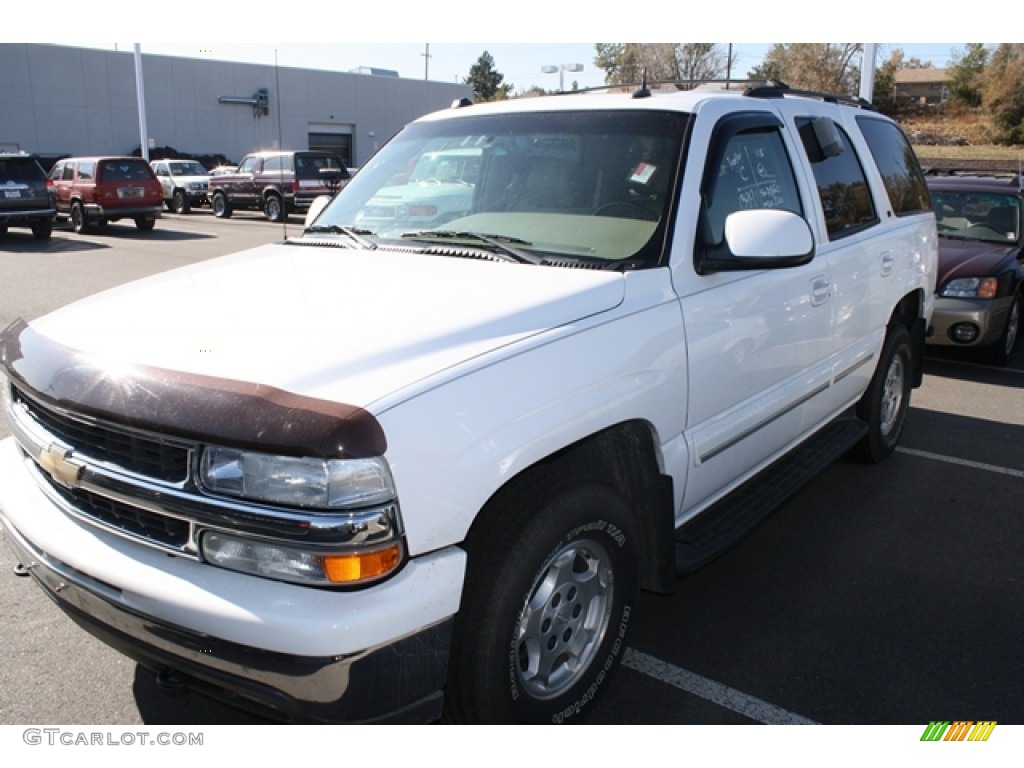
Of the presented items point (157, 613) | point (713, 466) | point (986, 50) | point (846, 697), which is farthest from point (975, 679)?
point (986, 50)

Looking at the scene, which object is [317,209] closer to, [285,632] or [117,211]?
[285,632]

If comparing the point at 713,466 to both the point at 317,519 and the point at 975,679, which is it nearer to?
the point at 975,679

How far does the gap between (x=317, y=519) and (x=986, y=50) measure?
231ft

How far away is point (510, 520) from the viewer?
2.44 meters

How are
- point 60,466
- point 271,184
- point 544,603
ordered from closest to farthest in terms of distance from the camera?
point 60,466
point 544,603
point 271,184

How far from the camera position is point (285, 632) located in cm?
206

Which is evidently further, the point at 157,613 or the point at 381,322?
the point at 381,322

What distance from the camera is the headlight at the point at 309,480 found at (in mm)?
2101

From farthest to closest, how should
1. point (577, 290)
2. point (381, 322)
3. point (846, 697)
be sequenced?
1. point (846, 697)
2. point (577, 290)
3. point (381, 322)

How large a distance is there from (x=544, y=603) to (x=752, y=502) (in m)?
1.46

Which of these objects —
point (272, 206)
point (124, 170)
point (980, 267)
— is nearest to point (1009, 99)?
point (272, 206)

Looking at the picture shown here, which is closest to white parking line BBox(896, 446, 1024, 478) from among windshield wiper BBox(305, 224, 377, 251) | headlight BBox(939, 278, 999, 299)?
headlight BBox(939, 278, 999, 299)

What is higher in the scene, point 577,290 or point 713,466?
point 577,290

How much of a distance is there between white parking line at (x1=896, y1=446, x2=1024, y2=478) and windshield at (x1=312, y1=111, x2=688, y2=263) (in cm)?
342
